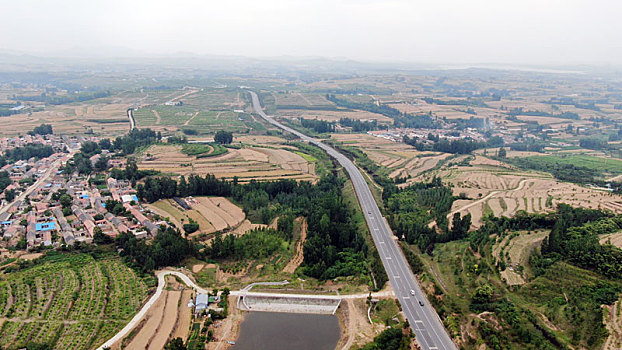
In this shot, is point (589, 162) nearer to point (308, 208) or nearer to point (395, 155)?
point (395, 155)

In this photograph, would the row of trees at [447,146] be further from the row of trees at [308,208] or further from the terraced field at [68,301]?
the terraced field at [68,301]

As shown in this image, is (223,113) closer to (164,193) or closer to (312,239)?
(164,193)

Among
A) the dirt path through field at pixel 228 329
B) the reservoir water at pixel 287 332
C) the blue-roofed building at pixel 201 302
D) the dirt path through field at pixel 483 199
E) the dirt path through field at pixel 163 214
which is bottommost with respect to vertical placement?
the reservoir water at pixel 287 332

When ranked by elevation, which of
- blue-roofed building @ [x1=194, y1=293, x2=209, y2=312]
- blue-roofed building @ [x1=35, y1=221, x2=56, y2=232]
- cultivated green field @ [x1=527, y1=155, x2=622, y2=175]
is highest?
cultivated green field @ [x1=527, y1=155, x2=622, y2=175]

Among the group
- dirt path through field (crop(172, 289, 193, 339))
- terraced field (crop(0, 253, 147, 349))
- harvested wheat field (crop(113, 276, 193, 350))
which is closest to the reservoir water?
dirt path through field (crop(172, 289, 193, 339))

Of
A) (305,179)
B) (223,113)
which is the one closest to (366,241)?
(305,179)

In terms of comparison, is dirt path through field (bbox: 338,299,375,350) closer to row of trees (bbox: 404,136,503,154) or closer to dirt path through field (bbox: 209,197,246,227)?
dirt path through field (bbox: 209,197,246,227)

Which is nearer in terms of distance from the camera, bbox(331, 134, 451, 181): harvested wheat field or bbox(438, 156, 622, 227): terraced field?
bbox(438, 156, 622, 227): terraced field

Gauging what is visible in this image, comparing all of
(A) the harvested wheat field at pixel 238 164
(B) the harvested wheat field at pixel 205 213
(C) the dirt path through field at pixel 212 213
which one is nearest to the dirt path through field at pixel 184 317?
(B) the harvested wheat field at pixel 205 213
